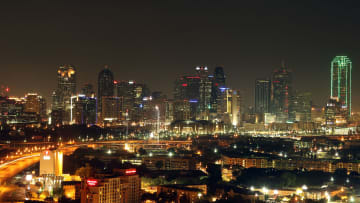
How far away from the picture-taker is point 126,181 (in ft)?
61.5

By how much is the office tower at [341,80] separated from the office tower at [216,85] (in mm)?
19362

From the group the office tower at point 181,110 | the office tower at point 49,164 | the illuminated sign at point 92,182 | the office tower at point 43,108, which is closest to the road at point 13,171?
the office tower at point 49,164

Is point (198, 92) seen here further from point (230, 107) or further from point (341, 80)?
point (341, 80)

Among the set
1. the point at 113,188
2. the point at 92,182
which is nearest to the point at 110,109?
the point at 113,188

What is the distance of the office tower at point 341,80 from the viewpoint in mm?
87688

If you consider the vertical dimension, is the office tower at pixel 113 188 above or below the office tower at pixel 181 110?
below

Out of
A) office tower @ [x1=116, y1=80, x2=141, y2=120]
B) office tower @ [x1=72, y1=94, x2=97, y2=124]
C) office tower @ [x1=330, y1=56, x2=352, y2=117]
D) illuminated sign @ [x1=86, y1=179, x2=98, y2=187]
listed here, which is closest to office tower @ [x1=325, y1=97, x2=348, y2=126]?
office tower @ [x1=330, y1=56, x2=352, y2=117]

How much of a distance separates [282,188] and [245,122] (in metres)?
65.5

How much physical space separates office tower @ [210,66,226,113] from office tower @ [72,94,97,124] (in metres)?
21.8

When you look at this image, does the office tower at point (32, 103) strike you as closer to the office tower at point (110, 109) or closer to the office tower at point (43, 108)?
the office tower at point (43, 108)

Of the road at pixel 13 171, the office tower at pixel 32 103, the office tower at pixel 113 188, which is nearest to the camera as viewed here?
the office tower at pixel 113 188

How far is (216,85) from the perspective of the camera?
280 feet

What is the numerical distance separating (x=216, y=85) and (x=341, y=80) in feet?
73.4

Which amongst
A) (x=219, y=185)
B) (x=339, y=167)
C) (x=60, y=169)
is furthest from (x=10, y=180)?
(x=339, y=167)
